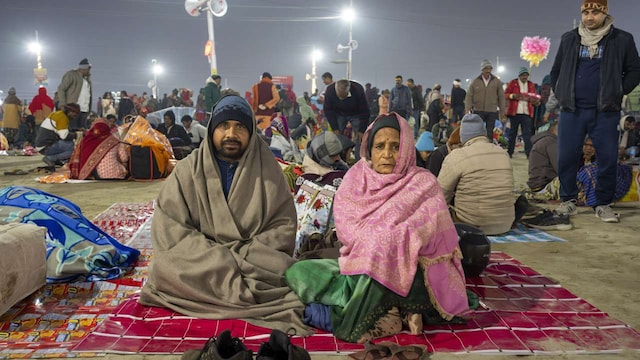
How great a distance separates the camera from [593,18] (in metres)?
4.81

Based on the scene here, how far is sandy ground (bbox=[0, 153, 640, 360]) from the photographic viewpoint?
296 cm

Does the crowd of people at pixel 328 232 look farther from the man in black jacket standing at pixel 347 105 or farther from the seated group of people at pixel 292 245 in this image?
the man in black jacket standing at pixel 347 105

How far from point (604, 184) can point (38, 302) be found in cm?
534

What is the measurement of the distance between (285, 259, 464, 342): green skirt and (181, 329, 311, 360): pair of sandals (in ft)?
1.51

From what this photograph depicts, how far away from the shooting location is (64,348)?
7.63ft

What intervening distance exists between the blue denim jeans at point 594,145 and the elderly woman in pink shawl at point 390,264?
331 cm

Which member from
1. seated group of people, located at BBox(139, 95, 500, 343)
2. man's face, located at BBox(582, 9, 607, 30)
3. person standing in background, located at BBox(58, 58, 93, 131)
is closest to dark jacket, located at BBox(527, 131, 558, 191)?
man's face, located at BBox(582, 9, 607, 30)

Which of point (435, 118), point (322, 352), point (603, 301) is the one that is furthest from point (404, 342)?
point (435, 118)

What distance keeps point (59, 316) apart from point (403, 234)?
6.34ft

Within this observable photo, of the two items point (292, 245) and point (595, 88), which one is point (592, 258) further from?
point (292, 245)

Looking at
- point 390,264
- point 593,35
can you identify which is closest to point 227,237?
point 390,264

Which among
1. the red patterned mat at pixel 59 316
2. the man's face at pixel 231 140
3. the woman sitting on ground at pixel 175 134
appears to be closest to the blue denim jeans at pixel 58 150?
the woman sitting on ground at pixel 175 134

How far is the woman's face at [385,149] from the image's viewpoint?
2.72 m

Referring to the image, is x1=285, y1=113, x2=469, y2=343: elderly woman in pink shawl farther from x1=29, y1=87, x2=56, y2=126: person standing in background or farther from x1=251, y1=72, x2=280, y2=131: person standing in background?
x1=29, y1=87, x2=56, y2=126: person standing in background
